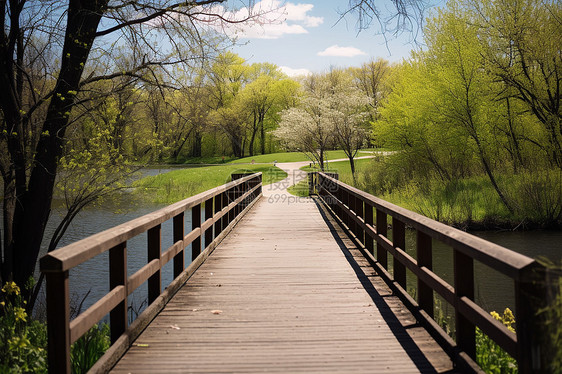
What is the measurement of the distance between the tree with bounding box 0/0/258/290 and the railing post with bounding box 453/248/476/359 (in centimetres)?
571

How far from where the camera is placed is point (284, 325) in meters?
4.33

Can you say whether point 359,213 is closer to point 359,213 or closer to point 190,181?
point 359,213

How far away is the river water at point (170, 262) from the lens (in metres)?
10.0

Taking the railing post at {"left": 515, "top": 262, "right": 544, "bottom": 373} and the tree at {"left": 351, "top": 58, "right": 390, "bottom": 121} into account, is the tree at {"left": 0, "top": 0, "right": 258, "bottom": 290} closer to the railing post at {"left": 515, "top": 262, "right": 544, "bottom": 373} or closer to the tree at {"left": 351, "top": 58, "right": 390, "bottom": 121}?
the railing post at {"left": 515, "top": 262, "right": 544, "bottom": 373}

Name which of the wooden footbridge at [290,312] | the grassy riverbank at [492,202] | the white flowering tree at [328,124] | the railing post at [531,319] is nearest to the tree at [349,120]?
the white flowering tree at [328,124]

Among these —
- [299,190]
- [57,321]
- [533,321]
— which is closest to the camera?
[533,321]

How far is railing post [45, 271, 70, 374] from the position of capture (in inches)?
108

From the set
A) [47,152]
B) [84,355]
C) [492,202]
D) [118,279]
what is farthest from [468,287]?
[492,202]

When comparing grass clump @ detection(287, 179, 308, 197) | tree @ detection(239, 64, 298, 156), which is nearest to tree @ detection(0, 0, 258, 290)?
grass clump @ detection(287, 179, 308, 197)

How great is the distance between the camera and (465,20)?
780 inches

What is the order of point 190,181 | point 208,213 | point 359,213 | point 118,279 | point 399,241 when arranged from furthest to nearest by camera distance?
1. point 190,181
2. point 359,213
3. point 208,213
4. point 399,241
5. point 118,279

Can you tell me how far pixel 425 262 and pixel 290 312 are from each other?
1.34m

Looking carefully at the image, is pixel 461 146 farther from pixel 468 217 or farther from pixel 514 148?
pixel 468 217

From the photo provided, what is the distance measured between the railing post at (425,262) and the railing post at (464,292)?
647mm
